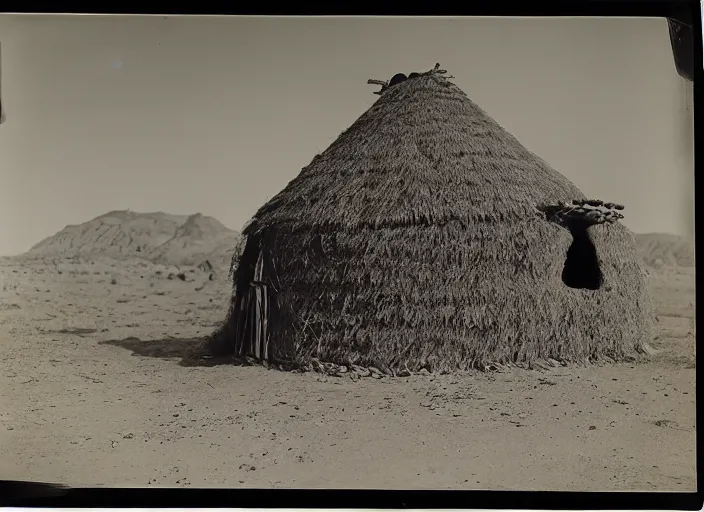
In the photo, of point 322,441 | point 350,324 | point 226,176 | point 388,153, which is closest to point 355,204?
point 388,153

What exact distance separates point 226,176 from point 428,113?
6.25 metres

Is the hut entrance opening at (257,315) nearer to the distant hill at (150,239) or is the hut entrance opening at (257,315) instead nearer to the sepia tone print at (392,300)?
the sepia tone print at (392,300)

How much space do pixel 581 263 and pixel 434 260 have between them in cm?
283

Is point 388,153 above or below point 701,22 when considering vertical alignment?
below

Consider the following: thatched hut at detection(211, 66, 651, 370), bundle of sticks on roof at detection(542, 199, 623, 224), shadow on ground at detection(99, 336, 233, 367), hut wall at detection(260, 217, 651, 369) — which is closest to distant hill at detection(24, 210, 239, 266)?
shadow on ground at detection(99, 336, 233, 367)

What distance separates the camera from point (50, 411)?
738 cm

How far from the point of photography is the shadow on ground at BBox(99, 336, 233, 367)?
895 centimetres

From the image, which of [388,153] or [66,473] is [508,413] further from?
[66,473]

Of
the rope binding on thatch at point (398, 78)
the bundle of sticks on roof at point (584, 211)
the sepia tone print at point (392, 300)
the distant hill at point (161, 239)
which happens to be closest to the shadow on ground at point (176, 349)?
the sepia tone print at point (392, 300)

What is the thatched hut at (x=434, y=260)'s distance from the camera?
7.69m

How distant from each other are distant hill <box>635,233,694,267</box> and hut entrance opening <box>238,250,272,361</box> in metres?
5.63

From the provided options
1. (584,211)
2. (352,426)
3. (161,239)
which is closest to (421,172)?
(584,211)

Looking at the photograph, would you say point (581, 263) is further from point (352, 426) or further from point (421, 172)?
point (352, 426)

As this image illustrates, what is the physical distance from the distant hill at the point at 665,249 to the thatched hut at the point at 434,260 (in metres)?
0.36
